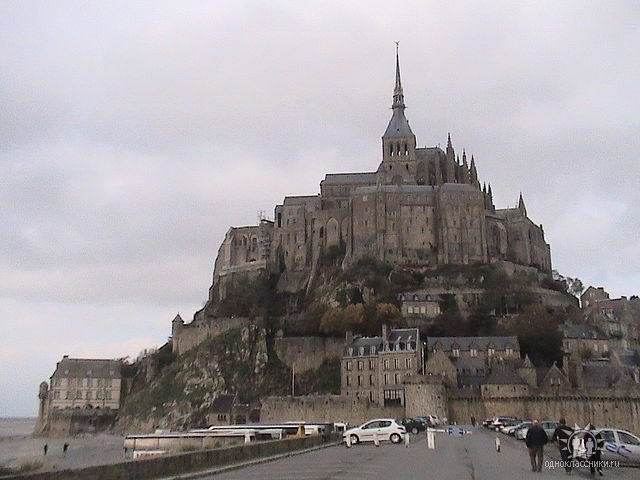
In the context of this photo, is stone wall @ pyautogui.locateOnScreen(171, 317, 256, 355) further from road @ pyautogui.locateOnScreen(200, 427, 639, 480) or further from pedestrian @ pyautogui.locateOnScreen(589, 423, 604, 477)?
pedestrian @ pyautogui.locateOnScreen(589, 423, 604, 477)

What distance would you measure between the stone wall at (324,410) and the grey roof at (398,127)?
57149 mm

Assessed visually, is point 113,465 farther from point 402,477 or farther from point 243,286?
point 243,286

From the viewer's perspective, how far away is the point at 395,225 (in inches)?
4126

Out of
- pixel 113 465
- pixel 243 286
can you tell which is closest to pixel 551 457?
pixel 113 465

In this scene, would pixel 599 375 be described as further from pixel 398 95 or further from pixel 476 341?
pixel 398 95

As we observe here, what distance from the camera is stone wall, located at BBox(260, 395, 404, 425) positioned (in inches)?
2832

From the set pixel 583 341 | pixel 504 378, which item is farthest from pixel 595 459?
pixel 583 341

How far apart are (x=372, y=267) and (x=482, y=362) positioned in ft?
89.9

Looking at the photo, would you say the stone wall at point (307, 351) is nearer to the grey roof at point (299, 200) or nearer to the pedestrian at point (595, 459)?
the grey roof at point (299, 200)

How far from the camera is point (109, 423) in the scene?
91.6 metres

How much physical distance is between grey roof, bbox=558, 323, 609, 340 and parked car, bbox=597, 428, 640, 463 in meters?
60.6

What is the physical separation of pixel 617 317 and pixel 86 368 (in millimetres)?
67585

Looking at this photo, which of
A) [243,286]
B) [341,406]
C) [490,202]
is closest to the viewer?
[341,406]

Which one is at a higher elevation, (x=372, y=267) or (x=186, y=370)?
(x=372, y=267)
